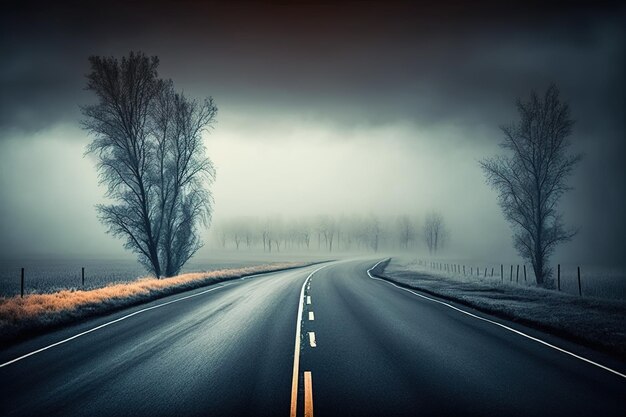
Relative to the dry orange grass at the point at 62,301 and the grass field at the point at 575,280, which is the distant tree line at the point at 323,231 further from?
the dry orange grass at the point at 62,301

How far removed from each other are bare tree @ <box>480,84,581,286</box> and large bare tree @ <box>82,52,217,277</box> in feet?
71.5

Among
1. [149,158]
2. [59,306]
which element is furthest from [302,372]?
[149,158]

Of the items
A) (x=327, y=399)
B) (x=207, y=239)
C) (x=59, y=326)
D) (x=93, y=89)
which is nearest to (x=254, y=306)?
(x=59, y=326)

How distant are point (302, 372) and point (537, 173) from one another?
24959 millimetres

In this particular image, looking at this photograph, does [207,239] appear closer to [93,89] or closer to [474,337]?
[93,89]

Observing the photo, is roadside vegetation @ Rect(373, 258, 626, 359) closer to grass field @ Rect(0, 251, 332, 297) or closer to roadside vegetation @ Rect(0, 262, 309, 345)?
roadside vegetation @ Rect(0, 262, 309, 345)

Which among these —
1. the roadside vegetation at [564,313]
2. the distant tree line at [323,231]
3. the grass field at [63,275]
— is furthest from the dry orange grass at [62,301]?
the distant tree line at [323,231]

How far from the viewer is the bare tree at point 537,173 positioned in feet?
78.6

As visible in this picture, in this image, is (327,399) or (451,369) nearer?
(327,399)

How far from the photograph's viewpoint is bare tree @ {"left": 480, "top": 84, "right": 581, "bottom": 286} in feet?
78.6

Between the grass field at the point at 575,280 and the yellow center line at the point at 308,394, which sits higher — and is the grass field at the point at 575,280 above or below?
below

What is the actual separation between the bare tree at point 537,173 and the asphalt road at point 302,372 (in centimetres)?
1779

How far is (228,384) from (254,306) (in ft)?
26.8

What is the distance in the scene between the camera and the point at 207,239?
550ft
